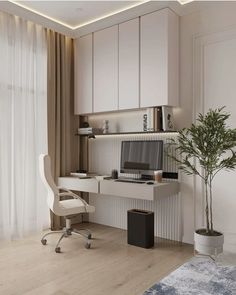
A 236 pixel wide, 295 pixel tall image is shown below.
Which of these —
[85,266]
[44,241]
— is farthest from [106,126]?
[85,266]

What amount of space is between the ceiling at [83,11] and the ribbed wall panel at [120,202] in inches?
65.5

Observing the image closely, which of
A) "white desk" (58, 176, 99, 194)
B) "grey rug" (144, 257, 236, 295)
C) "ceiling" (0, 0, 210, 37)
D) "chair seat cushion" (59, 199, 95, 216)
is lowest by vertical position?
"grey rug" (144, 257, 236, 295)

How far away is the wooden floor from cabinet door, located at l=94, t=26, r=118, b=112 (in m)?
1.96

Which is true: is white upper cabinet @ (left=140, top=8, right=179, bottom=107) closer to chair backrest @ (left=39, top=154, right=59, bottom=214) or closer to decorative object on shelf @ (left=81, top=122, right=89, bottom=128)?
decorative object on shelf @ (left=81, top=122, right=89, bottom=128)

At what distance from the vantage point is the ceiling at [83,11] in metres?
3.70

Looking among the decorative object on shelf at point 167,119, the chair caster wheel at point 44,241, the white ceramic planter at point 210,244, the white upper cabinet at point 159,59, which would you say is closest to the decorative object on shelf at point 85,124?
the white upper cabinet at point 159,59

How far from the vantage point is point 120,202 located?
177 inches

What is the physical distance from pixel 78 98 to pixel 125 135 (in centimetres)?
102

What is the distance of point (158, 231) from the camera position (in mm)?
4082

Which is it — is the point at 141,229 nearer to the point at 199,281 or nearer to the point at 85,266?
the point at 85,266

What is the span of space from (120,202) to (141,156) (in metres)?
0.90

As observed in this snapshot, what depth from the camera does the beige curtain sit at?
14.3 ft

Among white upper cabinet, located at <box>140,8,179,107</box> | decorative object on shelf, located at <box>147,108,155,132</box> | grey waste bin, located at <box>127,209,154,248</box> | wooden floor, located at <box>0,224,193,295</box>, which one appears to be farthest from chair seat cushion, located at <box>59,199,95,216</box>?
white upper cabinet, located at <box>140,8,179,107</box>

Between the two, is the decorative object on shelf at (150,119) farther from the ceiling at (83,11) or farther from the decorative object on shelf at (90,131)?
the ceiling at (83,11)
